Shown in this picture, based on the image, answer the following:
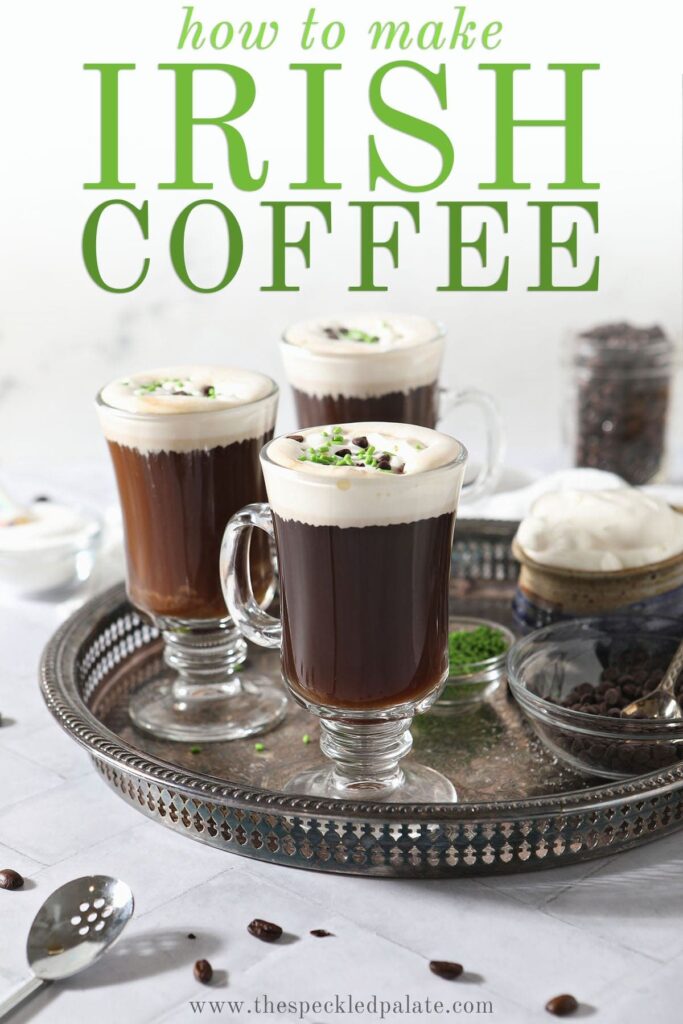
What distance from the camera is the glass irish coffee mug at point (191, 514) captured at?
2154 mm

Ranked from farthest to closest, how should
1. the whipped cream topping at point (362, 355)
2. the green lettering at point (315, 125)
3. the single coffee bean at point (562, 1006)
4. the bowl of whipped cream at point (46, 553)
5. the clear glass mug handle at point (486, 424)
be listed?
the green lettering at point (315, 125) → the bowl of whipped cream at point (46, 553) → the clear glass mug handle at point (486, 424) → the whipped cream topping at point (362, 355) → the single coffee bean at point (562, 1006)

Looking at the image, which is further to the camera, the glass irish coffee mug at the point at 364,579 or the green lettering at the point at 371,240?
the green lettering at the point at 371,240

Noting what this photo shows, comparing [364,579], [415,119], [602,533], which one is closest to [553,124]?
[415,119]

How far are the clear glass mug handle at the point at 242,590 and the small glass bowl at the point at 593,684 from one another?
1.34 ft

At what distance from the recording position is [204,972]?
159cm

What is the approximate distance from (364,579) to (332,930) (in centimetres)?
47

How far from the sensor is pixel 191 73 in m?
3.70

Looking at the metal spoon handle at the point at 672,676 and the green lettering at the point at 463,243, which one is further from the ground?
the green lettering at the point at 463,243

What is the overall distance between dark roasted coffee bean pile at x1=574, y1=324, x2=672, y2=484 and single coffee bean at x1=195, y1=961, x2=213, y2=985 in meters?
2.33

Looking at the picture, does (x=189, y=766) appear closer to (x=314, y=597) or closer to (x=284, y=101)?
(x=314, y=597)

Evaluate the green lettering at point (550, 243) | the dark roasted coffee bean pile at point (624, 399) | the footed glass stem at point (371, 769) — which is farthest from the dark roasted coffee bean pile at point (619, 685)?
the green lettering at point (550, 243)

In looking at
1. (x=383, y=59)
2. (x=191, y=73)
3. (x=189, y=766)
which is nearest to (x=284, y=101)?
(x=383, y=59)

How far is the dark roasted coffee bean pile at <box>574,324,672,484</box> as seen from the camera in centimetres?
355

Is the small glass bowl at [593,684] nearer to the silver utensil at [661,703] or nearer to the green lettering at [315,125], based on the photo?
the silver utensil at [661,703]
